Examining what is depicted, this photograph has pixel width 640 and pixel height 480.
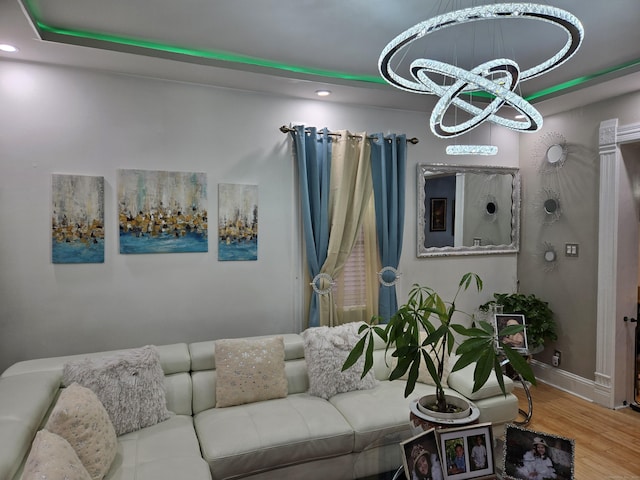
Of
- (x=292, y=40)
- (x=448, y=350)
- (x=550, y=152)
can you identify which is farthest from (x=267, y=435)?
(x=550, y=152)

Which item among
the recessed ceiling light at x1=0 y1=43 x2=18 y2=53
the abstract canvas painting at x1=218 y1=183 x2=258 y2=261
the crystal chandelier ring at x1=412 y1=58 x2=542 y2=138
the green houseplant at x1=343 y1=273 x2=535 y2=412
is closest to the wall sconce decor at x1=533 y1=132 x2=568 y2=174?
the crystal chandelier ring at x1=412 y1=58 x2=542 y2=138

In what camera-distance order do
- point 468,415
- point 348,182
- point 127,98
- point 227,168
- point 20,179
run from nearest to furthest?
point 468,415 < point 20,179 < point 127,98 < point 227,168 < point 348,182

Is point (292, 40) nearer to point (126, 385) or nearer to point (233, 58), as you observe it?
point (233, 58)

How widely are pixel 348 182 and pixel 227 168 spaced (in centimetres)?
102

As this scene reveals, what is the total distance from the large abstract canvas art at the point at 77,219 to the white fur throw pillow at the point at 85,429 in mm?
1169

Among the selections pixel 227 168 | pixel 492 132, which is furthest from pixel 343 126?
pixel 492 132

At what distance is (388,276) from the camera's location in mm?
3754

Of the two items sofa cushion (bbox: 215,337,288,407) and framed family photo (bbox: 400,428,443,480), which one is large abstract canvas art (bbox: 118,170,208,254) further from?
framed family photo (bbox: 400,428,443,480)

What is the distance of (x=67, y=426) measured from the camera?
5.97 ft

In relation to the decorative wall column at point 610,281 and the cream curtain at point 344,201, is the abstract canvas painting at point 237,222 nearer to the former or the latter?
the cream curtain at point 344,201

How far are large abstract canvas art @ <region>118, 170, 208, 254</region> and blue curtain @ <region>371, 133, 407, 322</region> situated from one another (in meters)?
1.50

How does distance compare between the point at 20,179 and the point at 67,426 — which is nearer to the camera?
the point at 67,426

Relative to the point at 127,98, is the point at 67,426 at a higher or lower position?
lower

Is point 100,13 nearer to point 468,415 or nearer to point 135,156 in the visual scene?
point 135,156
